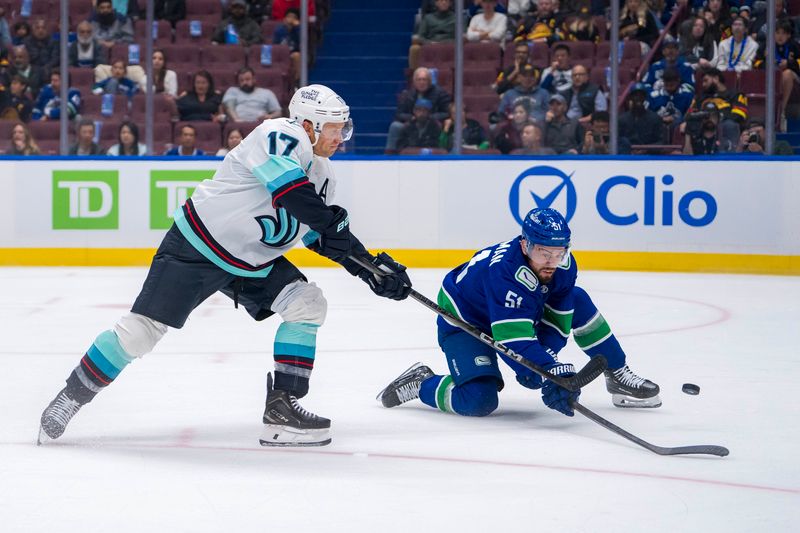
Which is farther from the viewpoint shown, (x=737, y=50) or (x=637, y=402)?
(x=737, y=50)

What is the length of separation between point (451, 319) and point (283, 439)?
692mm

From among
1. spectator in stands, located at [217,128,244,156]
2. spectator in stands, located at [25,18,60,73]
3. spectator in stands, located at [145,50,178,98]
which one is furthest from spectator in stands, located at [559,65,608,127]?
spectator in stands, located at [25,18,60,73]

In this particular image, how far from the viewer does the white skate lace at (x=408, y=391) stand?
4.11m

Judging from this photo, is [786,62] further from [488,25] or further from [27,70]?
[27,70]

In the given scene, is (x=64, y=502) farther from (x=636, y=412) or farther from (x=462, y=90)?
(x=462, y=90)

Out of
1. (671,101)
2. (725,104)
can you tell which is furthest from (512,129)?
(725,104)

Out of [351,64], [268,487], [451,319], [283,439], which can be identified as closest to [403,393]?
[451,319]

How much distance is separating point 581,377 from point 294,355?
838 mm

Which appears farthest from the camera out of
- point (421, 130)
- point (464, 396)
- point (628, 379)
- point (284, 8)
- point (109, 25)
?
point (284, 8)

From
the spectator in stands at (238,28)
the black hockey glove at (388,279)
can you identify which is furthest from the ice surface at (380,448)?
the spectator in stands at (238,28)

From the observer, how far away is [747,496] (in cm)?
296

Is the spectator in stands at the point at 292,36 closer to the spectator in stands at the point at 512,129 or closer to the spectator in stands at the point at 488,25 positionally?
the spectator in stands at the point at 488,25

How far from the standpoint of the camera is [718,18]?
9.25 m

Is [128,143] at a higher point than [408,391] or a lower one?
higher
